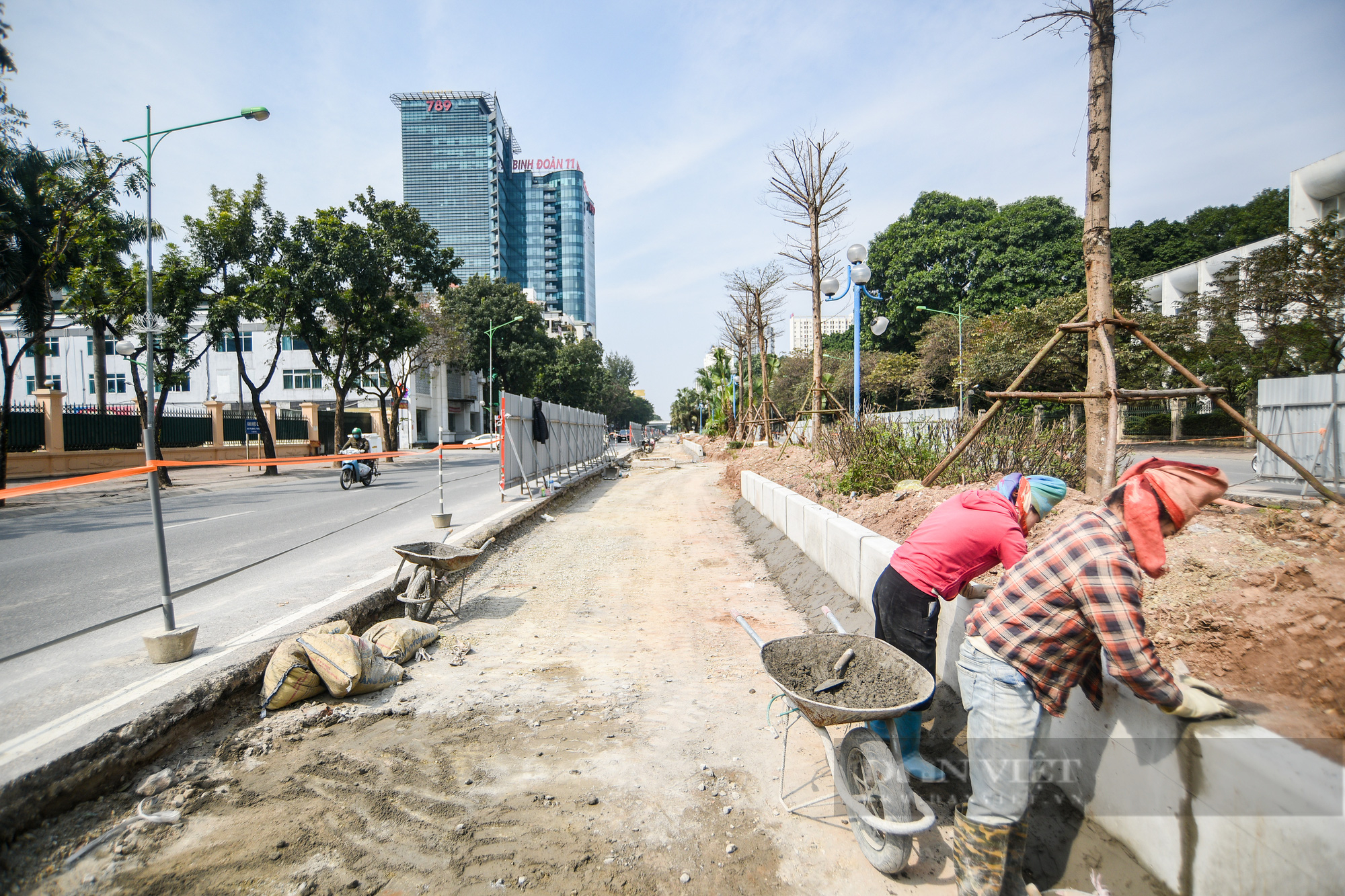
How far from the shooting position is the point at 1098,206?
5113 millimetres

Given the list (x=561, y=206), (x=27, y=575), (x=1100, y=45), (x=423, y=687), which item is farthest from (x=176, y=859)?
(x=561, y=206)

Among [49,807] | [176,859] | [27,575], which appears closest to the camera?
[176,859]

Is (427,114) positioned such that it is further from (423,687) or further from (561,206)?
(423,687)

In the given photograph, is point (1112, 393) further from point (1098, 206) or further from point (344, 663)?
point (344, 663)

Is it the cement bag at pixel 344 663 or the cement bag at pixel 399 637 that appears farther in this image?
the cement bag at pixel 399 637

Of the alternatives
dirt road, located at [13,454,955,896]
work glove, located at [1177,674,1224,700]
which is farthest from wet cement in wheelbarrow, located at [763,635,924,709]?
work glove, located at [1177,674,1224,700]

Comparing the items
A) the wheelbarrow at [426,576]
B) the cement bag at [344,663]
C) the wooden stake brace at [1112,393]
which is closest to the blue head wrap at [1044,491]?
the wooden stake brace at [1112,393]

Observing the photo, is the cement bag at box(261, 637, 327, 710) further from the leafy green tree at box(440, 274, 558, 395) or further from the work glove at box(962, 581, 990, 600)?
the leafy green tree at box(440, 274, 558, 395)

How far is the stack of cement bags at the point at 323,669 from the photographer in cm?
373

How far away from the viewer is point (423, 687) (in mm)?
4121

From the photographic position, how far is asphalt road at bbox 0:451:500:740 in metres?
3.92

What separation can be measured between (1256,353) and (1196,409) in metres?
7.21

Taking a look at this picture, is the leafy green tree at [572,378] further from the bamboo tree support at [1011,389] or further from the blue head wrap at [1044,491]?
the blue head wrap at [1044,491]

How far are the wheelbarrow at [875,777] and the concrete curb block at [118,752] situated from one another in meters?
3.08
